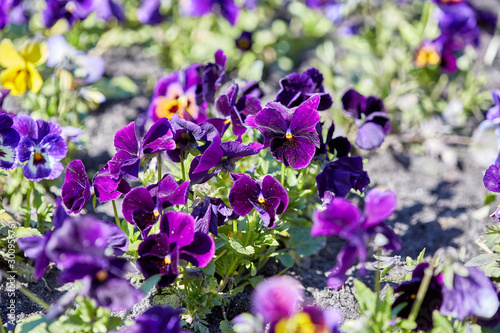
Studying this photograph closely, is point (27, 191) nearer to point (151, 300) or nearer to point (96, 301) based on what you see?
point (151, 300)

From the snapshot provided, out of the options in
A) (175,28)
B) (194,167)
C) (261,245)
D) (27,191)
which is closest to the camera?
(194,167)

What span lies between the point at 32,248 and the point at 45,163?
24.0 inches

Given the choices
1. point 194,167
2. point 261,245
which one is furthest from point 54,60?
point 261,245

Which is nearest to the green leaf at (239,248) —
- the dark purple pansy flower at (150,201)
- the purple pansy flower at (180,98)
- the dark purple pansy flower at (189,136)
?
the dark purple pansy flower at (150,201)

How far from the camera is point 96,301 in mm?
1471

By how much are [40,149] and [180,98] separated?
0.68 metres

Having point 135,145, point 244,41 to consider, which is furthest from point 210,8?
point 135,145

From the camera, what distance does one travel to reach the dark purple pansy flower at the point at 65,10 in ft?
9.93

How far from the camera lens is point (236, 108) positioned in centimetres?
203

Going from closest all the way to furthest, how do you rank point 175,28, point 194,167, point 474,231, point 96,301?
point 96,301
point 194,167
point 474,231
point 175,28

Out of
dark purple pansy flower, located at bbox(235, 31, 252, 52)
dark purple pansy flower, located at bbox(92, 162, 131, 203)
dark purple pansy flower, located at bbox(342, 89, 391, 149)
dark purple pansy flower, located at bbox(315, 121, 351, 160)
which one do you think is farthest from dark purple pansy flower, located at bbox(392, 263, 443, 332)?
dark purple pansy flower, located at bbox(235, 31, 252, 52)

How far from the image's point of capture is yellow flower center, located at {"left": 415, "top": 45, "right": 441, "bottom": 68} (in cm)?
323

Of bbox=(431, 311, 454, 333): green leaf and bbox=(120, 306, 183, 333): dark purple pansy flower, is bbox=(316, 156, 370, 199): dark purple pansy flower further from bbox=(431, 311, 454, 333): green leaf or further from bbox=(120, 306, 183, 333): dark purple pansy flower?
bbox=(120, 306, 183, 333): dark purple pansy flower

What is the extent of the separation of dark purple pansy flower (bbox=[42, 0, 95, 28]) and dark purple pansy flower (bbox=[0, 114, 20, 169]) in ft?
4.55
